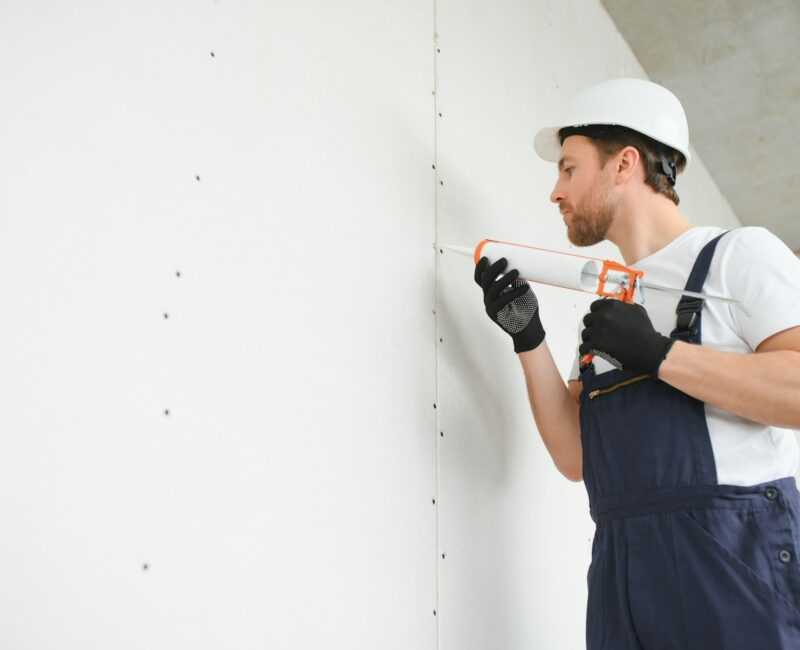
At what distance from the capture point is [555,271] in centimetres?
137

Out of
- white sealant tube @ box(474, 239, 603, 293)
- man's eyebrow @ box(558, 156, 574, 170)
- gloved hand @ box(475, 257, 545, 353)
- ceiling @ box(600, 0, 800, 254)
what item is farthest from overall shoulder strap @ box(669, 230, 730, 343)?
ceiling @ box(600, 0, 800, 254)

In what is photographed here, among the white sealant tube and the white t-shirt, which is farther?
the white sealant tube

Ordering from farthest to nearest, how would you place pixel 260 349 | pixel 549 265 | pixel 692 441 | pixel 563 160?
pixel 563 160 → pixel 549 265 → pixel 692 441 → pixel 260 349

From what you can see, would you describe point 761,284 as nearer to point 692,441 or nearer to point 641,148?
point 692,441

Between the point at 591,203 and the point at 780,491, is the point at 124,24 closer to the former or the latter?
the point at 591,203

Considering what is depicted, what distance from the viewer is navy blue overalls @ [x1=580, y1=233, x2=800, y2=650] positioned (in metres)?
1.15

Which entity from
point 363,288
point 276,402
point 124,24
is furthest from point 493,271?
point 124,24

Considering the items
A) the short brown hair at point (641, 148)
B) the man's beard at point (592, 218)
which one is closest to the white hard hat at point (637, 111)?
the short brown hair at point (641, 148)

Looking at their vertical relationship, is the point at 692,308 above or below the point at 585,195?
below

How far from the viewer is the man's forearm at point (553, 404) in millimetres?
1581

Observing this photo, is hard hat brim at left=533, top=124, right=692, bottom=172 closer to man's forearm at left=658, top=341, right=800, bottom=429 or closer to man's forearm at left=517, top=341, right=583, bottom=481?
man's forearm at left=517, top=341, right=583, bottom=481

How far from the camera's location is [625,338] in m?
1.28

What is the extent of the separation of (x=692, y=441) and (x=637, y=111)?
0.67 metres

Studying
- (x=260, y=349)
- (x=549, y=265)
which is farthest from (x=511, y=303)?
(x=260, y=349)
